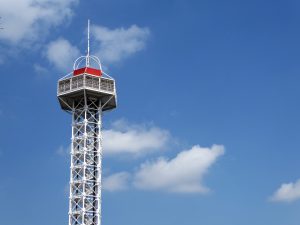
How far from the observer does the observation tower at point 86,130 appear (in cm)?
11994

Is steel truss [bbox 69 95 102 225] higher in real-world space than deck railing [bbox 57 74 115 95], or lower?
lower

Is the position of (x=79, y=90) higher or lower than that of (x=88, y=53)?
lower

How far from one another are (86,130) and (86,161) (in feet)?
17.5

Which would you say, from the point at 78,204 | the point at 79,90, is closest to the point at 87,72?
the point at 79,90

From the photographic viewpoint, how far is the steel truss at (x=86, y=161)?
11969 centimetres

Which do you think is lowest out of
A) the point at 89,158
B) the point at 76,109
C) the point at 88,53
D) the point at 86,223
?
the point at 86,223

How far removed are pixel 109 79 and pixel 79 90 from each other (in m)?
6.04

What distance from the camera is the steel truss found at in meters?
120

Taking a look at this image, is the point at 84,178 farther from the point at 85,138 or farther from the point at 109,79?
the point at 109,79

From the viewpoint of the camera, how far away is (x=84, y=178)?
12044cm

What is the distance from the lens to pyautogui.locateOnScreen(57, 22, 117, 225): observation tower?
120m

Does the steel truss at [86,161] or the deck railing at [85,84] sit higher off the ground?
the deck railing at [85,84]

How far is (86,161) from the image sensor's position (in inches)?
4820

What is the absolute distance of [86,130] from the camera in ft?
408
